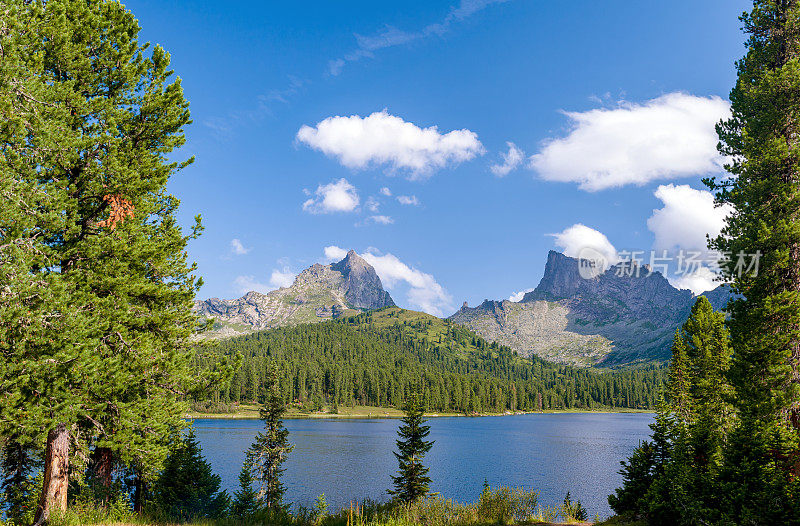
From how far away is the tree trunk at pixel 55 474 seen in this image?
14.0 m

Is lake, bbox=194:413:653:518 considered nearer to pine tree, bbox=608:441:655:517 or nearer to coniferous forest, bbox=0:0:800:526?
pine tree, bbox=608:441:655:517

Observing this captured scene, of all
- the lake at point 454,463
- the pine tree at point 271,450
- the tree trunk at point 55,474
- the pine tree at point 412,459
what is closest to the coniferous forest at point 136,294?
the tree trunk at point 55,474

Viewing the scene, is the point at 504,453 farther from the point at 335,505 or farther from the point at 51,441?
the point at 51,441

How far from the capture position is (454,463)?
77.6m

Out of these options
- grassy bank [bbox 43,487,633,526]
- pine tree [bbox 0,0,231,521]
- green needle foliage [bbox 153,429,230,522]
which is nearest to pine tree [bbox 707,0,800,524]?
grassy bank [bbox 43,487,633,526]

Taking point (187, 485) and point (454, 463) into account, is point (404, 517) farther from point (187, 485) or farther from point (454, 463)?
point (454, 463)

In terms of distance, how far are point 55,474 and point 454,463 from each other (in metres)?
72.4

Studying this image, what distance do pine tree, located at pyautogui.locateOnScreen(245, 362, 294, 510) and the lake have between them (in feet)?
25.5

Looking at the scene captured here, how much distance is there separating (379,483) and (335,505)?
43.3ft

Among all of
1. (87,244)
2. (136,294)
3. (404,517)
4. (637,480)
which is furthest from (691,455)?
(87,244)

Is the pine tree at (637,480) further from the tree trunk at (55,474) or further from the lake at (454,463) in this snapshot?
the tree trunk at (55,474)

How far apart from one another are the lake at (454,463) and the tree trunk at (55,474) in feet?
127

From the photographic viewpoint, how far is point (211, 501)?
31359 millimetres

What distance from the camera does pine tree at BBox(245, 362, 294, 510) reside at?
143 ft
